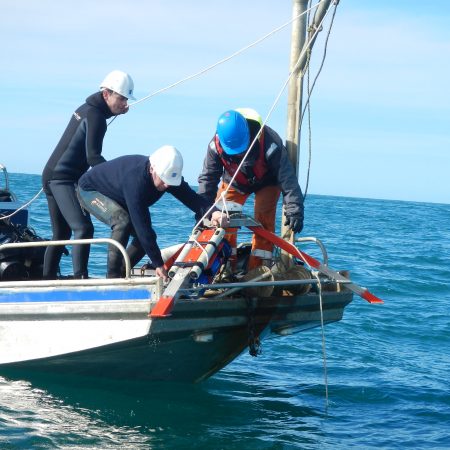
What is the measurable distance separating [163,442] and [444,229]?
30.8 metres

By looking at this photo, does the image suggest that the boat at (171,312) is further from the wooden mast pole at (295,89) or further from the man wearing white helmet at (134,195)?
the wooden mast pole at (295,89)

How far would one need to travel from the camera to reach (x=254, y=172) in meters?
8.51

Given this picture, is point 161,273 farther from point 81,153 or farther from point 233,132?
point 81,153

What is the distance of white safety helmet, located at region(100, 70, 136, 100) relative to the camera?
8.52 metres

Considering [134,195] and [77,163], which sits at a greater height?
[77,163]

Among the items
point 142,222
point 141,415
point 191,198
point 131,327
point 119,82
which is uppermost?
point 119,82

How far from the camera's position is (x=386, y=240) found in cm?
2866

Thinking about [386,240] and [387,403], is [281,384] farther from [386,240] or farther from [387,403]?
[386,240]

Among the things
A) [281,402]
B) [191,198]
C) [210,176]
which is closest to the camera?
[191,198]

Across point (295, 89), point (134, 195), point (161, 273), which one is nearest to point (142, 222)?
point (134, 195)

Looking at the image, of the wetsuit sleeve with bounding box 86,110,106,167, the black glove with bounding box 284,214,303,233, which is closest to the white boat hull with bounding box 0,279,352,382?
the black glove with bounding box 284,214,303,233

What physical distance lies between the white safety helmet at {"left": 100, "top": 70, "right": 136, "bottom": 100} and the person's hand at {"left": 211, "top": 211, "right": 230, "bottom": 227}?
1.39 meters

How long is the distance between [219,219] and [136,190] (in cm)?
81

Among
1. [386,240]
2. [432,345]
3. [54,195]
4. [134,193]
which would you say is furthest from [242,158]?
[386,240]
